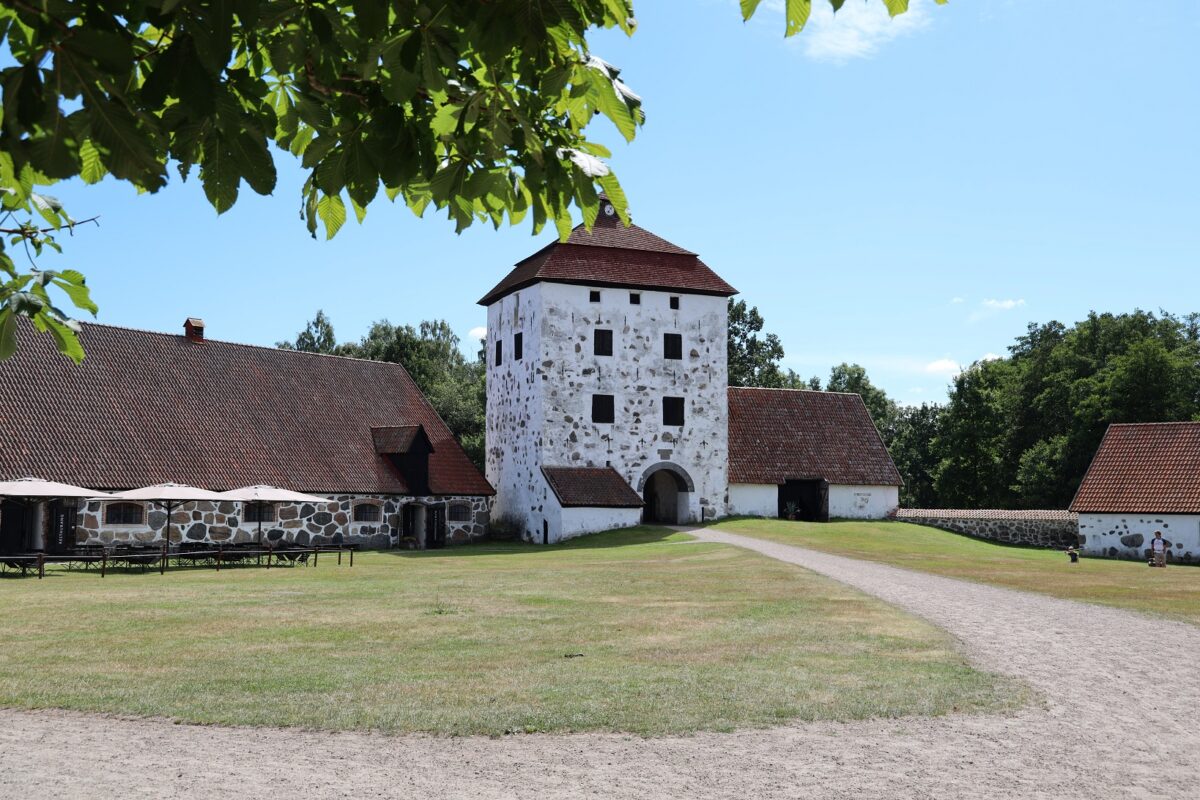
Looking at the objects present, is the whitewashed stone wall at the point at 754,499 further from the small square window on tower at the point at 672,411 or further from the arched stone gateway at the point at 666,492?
the small square window on tower at the point at 672,411

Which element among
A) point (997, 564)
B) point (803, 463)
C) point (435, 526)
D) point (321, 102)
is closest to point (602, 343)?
point (435, 526)

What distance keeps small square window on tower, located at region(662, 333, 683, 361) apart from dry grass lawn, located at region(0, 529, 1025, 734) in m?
21.6

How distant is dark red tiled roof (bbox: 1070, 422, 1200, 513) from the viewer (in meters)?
36.4

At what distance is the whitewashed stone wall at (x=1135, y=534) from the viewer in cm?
Answer: 3531

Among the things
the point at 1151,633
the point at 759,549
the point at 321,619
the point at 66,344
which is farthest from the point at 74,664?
the point at 759,549

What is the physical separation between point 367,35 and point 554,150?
918mm

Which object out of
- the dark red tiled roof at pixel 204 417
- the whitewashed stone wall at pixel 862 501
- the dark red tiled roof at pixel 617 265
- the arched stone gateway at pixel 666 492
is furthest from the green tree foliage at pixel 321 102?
the whitewashed stone wall at pixel 862 501

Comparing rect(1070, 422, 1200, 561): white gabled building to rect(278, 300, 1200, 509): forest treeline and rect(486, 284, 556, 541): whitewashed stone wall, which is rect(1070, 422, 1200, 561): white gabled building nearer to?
rect(278, 300, 1200, 509): forest treeline

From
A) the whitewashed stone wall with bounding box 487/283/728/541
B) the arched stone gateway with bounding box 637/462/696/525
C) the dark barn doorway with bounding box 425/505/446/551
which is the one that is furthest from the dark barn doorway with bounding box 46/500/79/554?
the arched stone gateway with bounding box 637/462/696/525

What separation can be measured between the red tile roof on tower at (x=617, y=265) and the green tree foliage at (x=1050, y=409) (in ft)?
69.6

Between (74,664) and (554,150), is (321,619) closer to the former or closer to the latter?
(74,664)

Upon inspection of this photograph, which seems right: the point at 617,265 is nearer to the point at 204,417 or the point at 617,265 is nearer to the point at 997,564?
the point at 204,417

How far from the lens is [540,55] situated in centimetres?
394

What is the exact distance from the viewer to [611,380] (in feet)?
133
